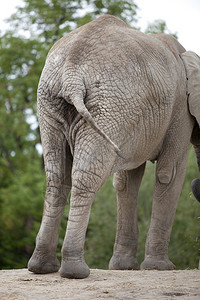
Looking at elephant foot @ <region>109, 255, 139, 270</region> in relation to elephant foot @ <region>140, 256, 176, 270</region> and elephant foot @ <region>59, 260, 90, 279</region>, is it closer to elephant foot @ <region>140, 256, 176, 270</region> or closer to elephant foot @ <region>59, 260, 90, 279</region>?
elephant foot @ <region>140, 256, 176, 270</region>

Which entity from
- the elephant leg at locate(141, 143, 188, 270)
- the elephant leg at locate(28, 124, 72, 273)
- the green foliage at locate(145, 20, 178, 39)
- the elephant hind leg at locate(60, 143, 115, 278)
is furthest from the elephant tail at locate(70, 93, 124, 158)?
the green foliage at locate(145, 20, 178, 39)

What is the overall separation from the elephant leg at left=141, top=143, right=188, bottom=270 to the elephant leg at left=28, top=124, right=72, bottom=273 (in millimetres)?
1133

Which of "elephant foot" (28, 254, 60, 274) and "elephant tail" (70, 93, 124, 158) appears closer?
"elephant tail" (70, 93, 124, 158)

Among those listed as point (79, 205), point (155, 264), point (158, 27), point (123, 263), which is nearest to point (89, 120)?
point (79, 205)

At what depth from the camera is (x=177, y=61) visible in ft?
19.0

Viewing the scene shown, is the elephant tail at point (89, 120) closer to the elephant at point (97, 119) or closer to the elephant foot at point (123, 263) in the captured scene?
the elephant at point (97, 119)

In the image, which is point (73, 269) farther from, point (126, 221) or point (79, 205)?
point (126, 221)

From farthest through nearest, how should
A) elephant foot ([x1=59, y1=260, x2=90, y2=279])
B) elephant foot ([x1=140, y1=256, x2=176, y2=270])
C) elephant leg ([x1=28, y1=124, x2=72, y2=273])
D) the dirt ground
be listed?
elephant foot ([x1=140, y1=256, x2=176, y2=270]), elephant leg ([x1=28, y1=124, x2=72, y2=273]), elephant foot ([x1=59, y1=260, x2=90, y2=279]), the dirt ground

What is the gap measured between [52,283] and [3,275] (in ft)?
2.23

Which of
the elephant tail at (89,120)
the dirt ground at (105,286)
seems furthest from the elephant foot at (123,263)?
the elephant tail at (89,120)

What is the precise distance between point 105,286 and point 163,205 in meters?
1.75

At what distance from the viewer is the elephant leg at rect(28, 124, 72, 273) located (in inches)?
196

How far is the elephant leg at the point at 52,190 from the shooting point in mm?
4980

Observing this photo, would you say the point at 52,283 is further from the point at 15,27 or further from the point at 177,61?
the point at 15,27
